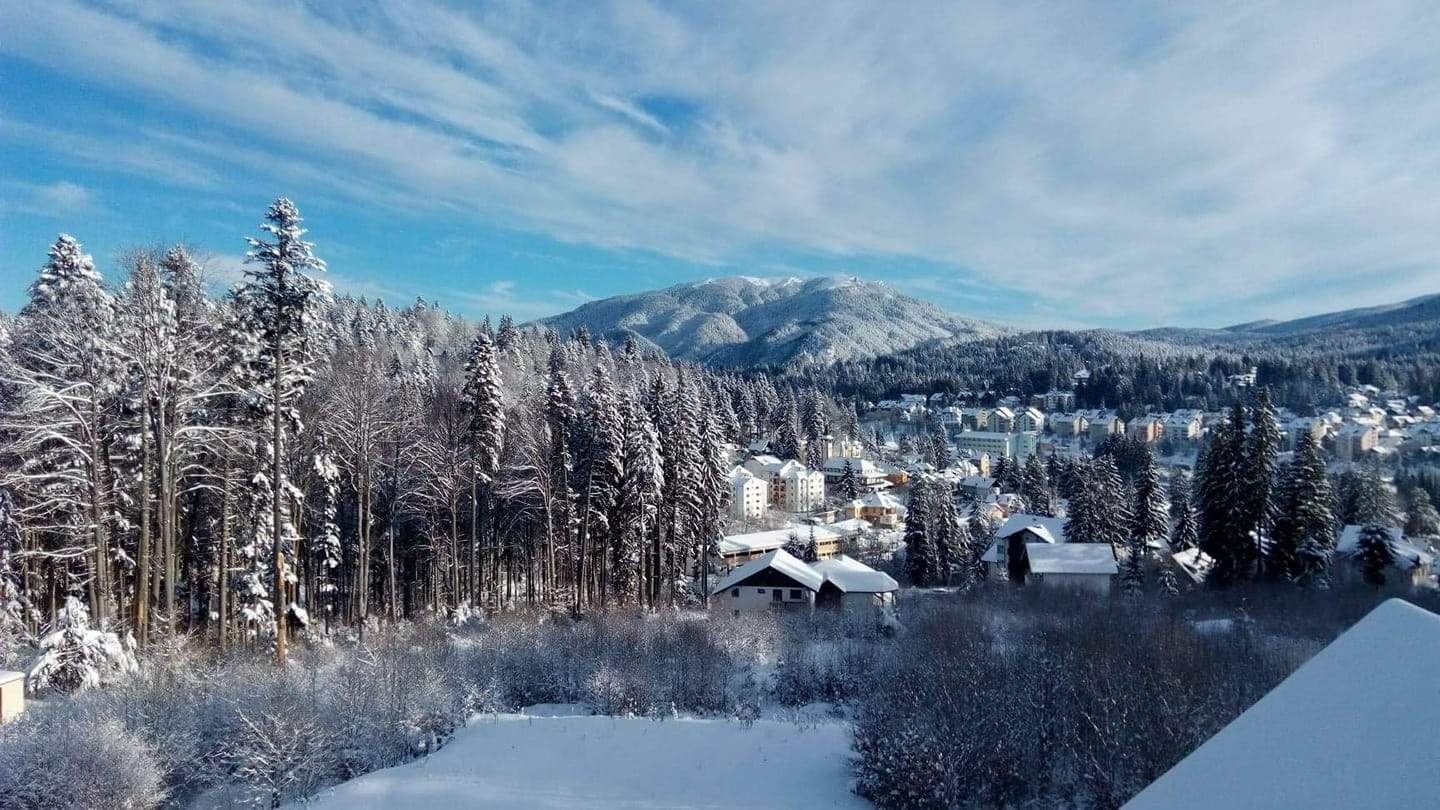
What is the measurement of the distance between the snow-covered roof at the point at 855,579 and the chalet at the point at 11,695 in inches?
1148

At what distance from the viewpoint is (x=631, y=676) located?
16.9 m

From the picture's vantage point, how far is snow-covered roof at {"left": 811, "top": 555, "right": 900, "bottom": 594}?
114 ft

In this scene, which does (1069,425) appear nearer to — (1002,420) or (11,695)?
(1002,420)

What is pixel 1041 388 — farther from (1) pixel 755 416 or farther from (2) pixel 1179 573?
(2) pixel 1179 573

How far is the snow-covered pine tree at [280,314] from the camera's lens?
15.0 m

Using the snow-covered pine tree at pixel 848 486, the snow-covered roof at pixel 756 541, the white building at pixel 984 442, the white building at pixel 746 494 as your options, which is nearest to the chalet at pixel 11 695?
the snow-covered roof at pixel 756 541

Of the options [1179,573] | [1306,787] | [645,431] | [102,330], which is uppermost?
[102,330]

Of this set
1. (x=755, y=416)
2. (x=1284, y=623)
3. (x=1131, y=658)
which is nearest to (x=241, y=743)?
(x=1131, y=658)

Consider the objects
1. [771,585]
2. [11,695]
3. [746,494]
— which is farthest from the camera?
[746,494]

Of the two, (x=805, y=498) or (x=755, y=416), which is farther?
(x=755, y=416)

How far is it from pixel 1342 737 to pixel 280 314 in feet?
58.1

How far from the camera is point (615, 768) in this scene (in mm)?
11750

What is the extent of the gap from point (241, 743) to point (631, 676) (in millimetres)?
7904

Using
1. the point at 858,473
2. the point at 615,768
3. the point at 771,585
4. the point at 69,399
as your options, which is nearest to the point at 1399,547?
the point at 771,585
